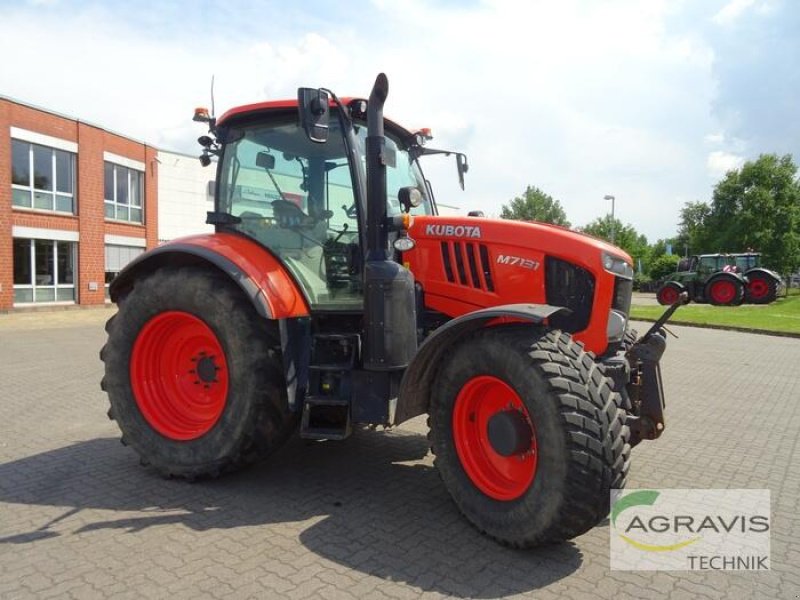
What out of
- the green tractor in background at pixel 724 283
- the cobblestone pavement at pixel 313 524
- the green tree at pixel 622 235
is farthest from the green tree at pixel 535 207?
the cobblestone pavement at pixel 313 524

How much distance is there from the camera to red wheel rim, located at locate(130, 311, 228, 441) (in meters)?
4.28

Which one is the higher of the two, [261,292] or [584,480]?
[261,292]

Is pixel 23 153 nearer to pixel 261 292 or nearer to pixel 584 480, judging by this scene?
pixel 261 292

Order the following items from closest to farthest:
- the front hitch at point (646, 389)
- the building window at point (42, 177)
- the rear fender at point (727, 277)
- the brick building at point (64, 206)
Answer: the front hitch at point (646, 389) < the brick building at point (64, 206) < the building window at point (42, 177) < the rear fender at point (727, 277)

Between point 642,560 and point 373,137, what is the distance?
2834 mm

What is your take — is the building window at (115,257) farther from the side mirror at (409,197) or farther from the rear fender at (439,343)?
the rear fender at (439,343)

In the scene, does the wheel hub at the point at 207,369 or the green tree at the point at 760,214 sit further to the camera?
the green tree at the point at 760,214

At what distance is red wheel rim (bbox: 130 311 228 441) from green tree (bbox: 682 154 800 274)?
1750 inches

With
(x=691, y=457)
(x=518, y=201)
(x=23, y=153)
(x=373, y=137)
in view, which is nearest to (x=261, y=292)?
(x=373, y=137)

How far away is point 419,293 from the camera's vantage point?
404 centimetres

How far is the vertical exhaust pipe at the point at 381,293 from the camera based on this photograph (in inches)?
145

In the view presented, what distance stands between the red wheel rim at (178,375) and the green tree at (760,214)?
44.4 metres

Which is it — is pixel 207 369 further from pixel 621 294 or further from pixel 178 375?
pixel 621 294

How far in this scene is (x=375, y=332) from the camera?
3717mm
